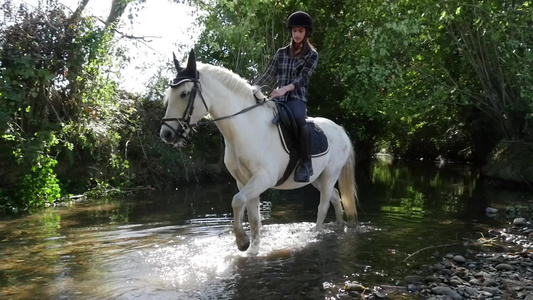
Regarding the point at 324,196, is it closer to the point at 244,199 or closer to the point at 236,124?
the point at 244,199

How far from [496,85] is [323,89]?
28.5 feet

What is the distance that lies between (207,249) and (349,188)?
3246 millimetres

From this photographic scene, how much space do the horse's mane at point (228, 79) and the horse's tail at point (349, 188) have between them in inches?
127

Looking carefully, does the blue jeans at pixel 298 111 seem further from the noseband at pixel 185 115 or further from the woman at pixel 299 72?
the noseband at pixel 185 115

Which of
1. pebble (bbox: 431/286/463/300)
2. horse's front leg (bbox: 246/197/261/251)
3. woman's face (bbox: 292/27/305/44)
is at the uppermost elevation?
woman's face (bbox: 292/27/305/44)

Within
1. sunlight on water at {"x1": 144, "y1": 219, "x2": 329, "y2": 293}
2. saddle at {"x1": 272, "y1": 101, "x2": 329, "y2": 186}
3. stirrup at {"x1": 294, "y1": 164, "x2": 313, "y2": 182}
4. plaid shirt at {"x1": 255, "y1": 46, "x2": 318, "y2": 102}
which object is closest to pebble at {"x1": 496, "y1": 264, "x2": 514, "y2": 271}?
sunlight on water at {"x1": 144, "y1": 219, "x2": 329, "y2": 293}

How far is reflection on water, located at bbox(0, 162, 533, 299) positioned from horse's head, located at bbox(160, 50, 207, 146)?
1.63 metres

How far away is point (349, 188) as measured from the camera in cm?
858

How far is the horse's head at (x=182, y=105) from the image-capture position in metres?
5.18

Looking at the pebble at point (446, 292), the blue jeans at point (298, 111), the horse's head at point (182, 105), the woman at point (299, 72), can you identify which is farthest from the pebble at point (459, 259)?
the horse's head at point (182, 105)

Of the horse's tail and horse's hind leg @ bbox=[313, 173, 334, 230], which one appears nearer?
horse's hind leg @ bbox=[313, 173, 334, 230]

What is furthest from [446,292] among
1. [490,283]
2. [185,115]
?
[185,115]

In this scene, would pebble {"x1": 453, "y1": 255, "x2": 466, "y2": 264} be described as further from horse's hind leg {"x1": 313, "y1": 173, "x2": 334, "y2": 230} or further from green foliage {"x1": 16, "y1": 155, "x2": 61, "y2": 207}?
green foliage {"x1": 16, "y1": 155, "x2": 61, "y2": 207}

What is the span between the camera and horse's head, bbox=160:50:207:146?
5.18 m
